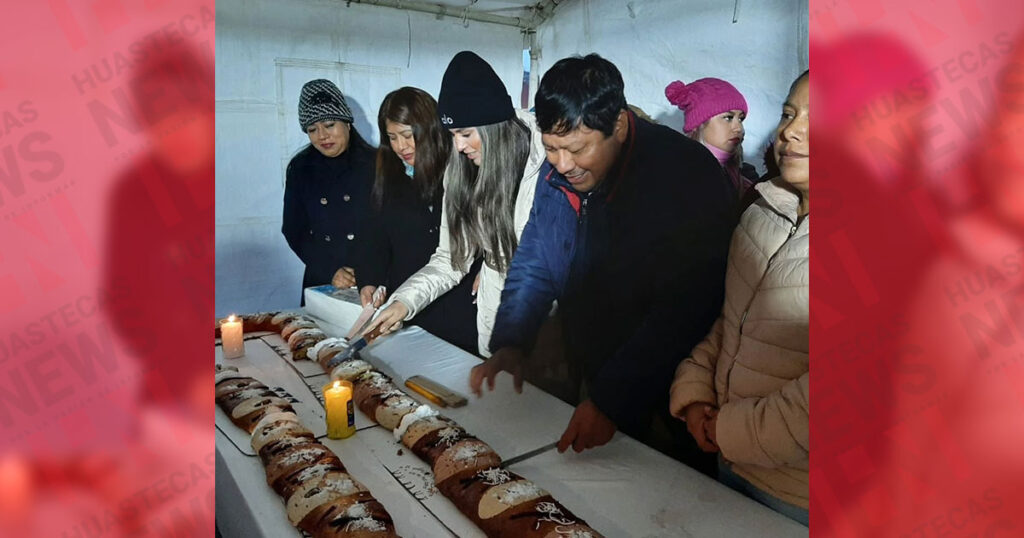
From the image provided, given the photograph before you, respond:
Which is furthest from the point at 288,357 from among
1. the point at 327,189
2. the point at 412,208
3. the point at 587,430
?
the point at 587,430

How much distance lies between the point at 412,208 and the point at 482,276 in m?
0.46

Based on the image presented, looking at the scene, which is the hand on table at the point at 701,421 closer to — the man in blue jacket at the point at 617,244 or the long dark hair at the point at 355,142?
the man in blue jacket at the point at 617,244

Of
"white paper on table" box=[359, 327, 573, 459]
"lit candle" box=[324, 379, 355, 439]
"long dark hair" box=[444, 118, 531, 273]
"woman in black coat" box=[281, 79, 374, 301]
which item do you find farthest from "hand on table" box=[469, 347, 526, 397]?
"woman in black coat" box=[281, 79, 374, 301]

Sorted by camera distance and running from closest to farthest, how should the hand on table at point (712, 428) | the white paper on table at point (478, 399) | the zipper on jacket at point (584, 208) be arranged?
the hand on table at point (712, 428)
the zipper on jacket at point (584, 208)
the white paper on table at point (478, 399)

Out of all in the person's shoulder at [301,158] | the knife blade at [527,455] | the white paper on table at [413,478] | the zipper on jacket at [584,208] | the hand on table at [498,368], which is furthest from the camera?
the person's shoulder at [301,158]

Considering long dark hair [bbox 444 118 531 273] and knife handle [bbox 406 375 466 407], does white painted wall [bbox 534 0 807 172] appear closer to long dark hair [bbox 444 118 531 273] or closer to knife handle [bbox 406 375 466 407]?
long dark hair [bbox 444 118 531 273]

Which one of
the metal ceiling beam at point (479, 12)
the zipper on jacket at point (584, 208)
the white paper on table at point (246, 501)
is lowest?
the white paper on table at point (246, 501)

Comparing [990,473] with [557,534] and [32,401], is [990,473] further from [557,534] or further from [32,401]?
[557,534]

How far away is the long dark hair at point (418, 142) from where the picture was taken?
2346 millimetres

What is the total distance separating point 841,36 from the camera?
1.87ft

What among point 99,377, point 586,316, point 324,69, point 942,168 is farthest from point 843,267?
point 324,69

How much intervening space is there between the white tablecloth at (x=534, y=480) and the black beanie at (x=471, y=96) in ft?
2.83

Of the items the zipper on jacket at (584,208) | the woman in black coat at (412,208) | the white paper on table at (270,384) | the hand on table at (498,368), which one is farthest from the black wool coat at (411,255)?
the zipper on jacket at (584,208)

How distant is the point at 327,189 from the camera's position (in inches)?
107
